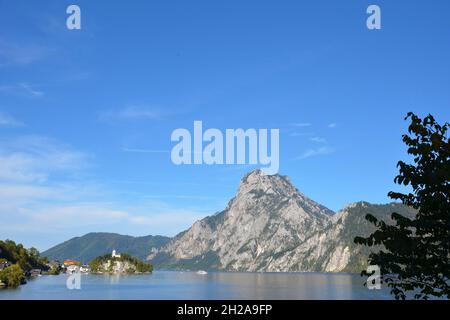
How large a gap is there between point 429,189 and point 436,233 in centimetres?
168

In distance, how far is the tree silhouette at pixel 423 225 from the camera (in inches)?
704

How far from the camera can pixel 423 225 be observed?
17781mm

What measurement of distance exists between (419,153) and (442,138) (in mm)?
1007

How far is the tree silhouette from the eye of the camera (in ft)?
58.7
